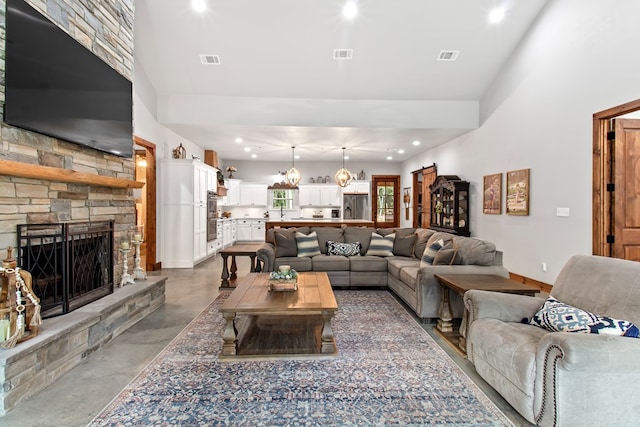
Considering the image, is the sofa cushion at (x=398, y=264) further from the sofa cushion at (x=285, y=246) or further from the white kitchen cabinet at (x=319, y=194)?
the white kitchen cabinet at (x=319, y=194)

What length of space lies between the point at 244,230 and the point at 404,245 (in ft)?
22.6

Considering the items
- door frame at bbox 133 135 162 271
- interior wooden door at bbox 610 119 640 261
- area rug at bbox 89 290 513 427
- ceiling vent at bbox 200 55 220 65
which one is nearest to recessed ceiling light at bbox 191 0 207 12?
ceiling vent at bbox 200 55 220 65

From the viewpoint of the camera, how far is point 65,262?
2.91m

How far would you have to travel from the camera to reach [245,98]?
635cm

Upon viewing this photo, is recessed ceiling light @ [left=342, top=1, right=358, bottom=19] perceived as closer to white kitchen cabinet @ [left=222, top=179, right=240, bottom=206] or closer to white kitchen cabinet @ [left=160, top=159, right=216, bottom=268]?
white kitchen cabinet @ [left=160, top=159, right=216, bottom=268]

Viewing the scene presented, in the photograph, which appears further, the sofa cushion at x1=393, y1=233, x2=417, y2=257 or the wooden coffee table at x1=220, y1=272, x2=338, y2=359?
the sofa cushion at x1=393, y1=233, x2=417, y2=257

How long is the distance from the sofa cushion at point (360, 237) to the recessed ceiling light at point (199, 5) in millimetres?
3830

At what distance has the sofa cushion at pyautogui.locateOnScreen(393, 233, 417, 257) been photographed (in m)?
5.33

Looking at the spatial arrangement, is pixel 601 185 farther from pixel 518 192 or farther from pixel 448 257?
pixel 448 257

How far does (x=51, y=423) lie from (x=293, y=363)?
4.97 feet

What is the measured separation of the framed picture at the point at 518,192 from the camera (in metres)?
5.22

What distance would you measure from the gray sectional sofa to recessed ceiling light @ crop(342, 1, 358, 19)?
319cm

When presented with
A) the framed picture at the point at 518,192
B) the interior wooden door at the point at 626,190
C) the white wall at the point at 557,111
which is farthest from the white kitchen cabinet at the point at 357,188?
the interior wooden door at the point at 626,190

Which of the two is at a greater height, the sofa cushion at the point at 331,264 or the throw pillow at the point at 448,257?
the throw pillow at the point at 448,257
